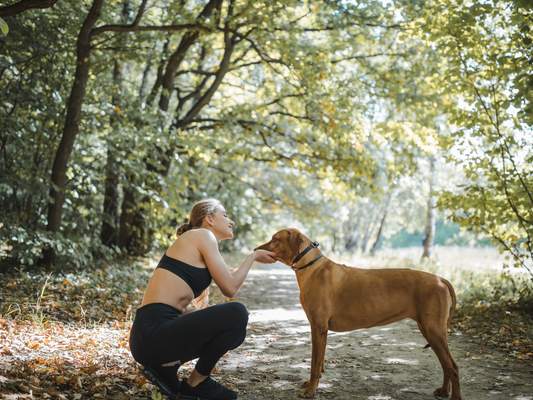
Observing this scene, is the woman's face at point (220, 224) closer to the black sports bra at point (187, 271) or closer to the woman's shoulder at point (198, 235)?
the woman's shoulder at point (198, 235)

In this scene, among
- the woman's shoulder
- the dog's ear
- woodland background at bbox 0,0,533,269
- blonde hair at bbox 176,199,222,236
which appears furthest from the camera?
woodland background at bbox 0,0,533,269

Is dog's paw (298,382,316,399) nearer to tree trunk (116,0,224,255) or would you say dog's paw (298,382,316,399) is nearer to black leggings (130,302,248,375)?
black leggings (130,302,248,375)

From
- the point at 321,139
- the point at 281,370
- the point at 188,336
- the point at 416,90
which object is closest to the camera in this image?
the point at 188,336

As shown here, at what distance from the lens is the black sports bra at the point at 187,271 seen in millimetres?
3221

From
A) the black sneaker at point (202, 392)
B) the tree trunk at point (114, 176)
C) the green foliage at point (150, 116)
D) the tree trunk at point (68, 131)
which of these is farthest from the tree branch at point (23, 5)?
the black sneaker at point (202, 392)

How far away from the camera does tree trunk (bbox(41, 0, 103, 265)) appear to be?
7.60 meters

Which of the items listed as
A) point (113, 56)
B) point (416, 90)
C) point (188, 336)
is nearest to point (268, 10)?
point (113, 56)

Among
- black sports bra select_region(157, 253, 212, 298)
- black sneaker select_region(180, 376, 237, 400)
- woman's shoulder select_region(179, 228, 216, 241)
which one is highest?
woman's shoulder select_region(179, 228, 216, 241)

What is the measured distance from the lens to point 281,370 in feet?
14.3

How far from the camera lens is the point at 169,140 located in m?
9.48

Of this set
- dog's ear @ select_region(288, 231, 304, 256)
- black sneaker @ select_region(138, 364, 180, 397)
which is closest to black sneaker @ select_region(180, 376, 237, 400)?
black sneaker @ select_region(138, 364, 180, 397)

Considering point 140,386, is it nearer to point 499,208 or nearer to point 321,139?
point 499,208

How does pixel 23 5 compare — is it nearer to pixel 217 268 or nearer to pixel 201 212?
pixel 201 212

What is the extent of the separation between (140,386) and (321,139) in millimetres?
10524
